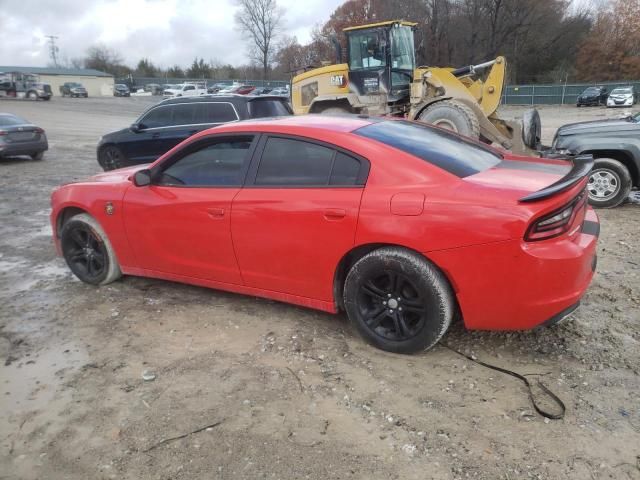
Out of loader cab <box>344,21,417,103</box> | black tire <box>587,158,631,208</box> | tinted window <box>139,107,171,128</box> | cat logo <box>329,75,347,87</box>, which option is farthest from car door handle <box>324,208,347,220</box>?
cat logo <box>329,75,347,87</box>

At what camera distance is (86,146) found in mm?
17078

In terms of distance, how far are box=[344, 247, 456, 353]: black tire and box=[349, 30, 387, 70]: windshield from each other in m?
9.47

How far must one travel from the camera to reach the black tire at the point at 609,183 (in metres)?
6.96

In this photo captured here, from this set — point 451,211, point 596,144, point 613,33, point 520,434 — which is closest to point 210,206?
point 451,211

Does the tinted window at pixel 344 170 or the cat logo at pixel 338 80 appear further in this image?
the cat logo at pixel 338 80

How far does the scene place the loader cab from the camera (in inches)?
463

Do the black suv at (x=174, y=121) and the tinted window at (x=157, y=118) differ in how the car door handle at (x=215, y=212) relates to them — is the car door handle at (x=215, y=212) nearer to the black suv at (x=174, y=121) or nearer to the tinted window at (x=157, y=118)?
the black suv at (x=174, y=121)

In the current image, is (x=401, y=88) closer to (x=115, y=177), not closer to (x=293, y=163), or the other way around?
(x=115, y=177)

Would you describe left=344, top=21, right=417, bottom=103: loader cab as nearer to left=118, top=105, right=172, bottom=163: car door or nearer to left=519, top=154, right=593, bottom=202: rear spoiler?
left=118, top=105, right=172, bottom=163: car door

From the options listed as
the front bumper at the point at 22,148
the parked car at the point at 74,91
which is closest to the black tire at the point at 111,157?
the front bumper at the point at 22,148

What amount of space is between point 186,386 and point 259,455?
831 millimetres

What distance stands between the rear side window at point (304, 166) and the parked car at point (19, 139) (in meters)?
12.0

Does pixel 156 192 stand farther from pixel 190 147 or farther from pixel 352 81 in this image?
pixel 352 81

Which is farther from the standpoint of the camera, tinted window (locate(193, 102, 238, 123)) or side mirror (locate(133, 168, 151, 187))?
tinted window (locate(193, 102, 238, 123))
